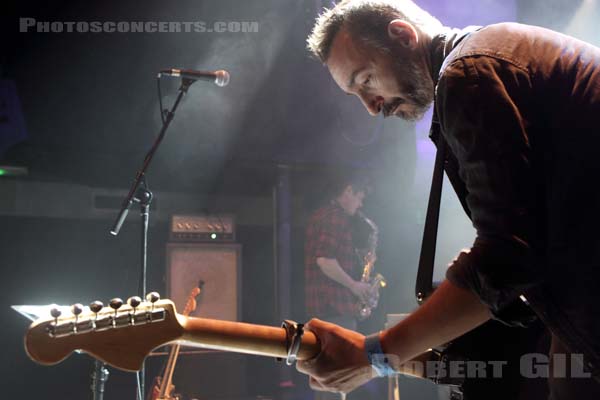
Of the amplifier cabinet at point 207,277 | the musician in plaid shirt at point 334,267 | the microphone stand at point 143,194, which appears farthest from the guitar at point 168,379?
the musician in plaid shirt at point 334,267

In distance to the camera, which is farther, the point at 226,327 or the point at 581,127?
the point at 226,327

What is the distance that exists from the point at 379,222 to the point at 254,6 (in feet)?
9.60

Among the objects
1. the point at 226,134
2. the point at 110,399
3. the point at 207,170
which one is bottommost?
the point at 110,399

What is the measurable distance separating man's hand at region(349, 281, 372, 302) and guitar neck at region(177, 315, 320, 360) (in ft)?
12.6

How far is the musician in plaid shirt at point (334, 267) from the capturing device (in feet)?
17.5

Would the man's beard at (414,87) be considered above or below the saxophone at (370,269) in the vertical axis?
above

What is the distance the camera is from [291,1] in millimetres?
5855

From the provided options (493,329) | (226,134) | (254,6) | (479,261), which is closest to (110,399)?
(226,134)

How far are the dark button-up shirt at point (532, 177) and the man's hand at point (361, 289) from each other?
4.07 metres

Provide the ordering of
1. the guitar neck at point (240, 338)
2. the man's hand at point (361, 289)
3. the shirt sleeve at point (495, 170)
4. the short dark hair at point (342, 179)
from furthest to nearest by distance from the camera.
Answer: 1. the short dark hair at point (342, 179)
2. the man's hand at point (361, 289)
3. the guitar neck at point (240, 338)
4. the shirt sleeve at point (495, 170)

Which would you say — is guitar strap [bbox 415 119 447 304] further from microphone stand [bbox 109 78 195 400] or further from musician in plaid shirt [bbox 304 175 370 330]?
musician in plaid shirt [bbox 304 175 370 330]

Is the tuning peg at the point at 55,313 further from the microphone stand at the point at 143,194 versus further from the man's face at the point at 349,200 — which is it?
the man's face at the point at 349,200

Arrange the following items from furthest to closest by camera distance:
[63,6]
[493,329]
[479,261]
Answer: [63,6] → [493,329] → [479,261]

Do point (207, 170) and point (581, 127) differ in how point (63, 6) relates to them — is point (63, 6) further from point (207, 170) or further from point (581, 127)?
point (581, 127)
